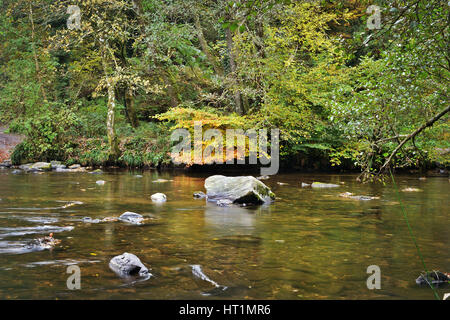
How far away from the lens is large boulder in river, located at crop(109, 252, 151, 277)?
17.7ft

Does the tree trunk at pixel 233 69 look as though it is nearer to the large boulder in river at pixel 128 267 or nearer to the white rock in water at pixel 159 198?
the white rock in water at pixel 159 198

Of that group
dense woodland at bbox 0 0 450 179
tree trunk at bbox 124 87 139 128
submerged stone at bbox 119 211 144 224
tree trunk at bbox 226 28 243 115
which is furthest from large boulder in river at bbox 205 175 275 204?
tree trunk at bbox 124 87 139 128

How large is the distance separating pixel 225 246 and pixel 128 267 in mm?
1873

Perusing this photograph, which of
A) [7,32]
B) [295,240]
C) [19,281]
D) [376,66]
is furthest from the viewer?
[7,32]

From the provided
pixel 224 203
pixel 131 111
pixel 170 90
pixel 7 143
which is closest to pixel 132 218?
pixel 224 203

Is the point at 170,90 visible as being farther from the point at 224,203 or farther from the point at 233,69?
the point at 224,203

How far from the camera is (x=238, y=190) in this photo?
38.2ft

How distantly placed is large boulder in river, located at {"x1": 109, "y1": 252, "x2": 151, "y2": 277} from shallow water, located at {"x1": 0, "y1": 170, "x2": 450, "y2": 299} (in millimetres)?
110

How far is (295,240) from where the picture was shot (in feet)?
23.9

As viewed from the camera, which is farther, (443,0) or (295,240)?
(295,240)
